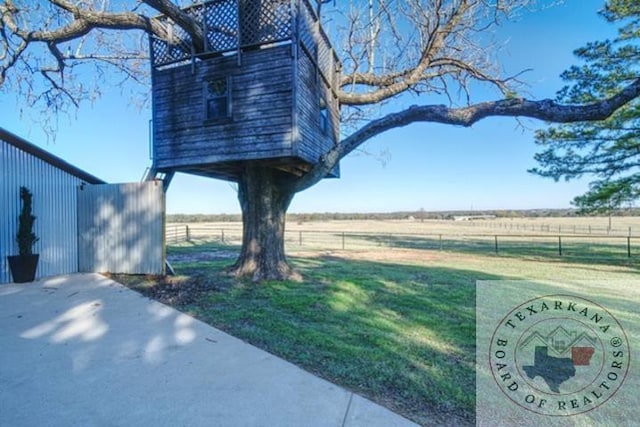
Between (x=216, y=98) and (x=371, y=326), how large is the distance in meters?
5.56

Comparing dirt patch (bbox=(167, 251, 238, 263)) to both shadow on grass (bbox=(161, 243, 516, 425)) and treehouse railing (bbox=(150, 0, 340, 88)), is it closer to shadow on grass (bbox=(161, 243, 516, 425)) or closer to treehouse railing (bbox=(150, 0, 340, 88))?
shadow on grass (bbox=(161, 243, 516, 425))

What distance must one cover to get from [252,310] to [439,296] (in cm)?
348

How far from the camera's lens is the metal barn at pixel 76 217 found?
7.16 m

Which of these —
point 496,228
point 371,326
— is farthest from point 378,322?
point 496,228

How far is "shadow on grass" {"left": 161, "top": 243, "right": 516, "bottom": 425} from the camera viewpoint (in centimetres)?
258

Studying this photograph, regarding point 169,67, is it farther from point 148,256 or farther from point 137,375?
point 137,375

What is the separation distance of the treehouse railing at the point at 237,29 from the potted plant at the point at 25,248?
163 inches

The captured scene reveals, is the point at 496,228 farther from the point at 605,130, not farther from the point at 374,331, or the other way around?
the point at 374,331

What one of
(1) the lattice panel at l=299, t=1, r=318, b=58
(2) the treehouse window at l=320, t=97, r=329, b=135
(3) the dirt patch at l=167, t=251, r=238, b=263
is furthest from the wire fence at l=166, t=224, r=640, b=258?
(1) the lattice panel at l=299, t=1, r=318, b=58

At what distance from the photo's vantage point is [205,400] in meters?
2.42

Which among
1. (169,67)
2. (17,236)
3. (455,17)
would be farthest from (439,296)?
(17,236)

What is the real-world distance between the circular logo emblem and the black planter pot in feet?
29.1

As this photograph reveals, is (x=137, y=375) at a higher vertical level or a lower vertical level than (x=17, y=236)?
lower

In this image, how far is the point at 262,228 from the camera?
24.8 feet
